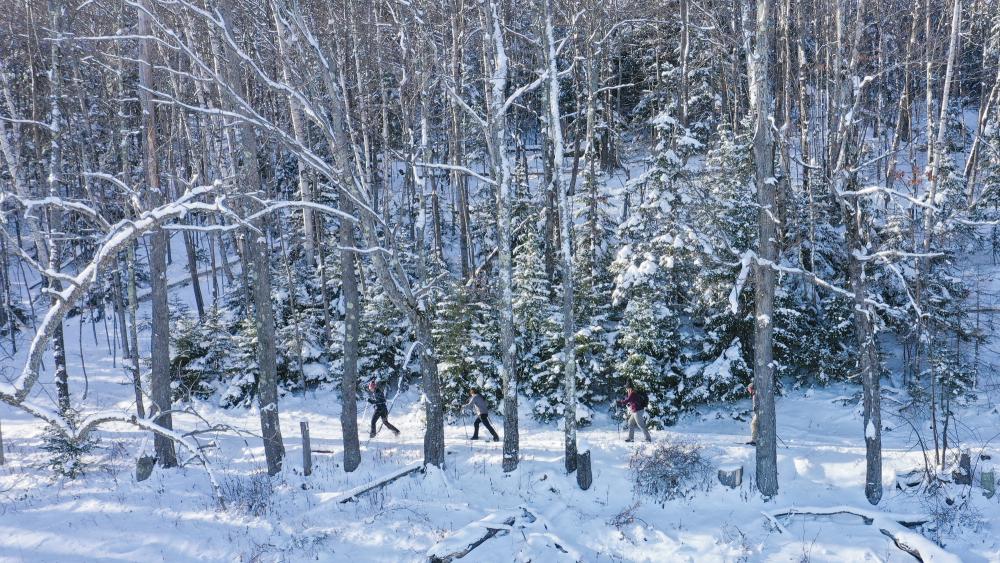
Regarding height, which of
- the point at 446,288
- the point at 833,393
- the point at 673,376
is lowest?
the point at 833,393

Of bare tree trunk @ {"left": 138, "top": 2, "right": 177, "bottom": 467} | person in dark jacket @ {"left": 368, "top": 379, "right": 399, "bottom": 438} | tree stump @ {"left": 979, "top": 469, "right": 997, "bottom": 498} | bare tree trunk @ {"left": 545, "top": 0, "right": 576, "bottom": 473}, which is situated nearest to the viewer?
tree stump @ {"left": 979, "top": 469, "right": 997, "bottom": 498}

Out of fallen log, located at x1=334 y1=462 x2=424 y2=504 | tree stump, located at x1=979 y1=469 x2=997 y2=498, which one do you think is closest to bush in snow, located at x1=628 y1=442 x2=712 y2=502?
fallen log, located at x1=334 y1=462 x2=424 y2=504

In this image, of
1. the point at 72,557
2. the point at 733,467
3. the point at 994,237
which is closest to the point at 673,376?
the point at 733,467

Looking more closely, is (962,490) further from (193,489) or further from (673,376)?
(193,489)

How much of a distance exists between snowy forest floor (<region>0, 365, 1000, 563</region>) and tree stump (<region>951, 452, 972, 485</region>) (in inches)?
8.3

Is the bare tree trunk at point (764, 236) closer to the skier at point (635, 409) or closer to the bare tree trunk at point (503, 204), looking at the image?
the skier at point (635, 409)

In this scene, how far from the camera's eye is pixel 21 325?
1056 inches

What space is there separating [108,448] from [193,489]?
16.7 ft

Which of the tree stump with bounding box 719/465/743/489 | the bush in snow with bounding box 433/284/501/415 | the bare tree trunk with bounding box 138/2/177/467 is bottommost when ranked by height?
the tree stump with bounding box 719/465/743/489

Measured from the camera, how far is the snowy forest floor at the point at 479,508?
30.5ft

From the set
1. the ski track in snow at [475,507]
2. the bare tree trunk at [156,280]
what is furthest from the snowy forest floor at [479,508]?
the bare tree trunk at [156,280]

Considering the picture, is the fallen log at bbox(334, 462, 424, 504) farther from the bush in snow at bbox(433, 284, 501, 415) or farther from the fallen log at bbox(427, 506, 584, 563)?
the bush in snow at bbox(433, 284, 501, 415)

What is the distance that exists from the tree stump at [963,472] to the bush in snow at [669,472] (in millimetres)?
4197

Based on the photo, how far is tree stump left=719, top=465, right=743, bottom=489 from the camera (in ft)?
36.7
